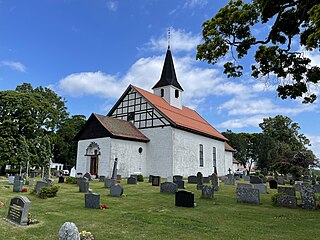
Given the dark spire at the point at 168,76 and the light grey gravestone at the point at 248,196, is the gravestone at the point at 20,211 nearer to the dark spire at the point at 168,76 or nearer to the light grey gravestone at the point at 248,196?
the light grey gravestone at the point at 248,196

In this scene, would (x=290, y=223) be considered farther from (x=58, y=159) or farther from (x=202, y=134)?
(x=58, y=159)

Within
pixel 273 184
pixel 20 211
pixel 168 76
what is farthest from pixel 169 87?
pixel 20 211

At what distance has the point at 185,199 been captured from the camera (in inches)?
351

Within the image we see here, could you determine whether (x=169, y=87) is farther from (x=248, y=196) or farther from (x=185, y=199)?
(x=185, y=199)

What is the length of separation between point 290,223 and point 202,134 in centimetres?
2242

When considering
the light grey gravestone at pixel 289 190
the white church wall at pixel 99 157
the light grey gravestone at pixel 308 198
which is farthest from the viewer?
the white church wall at pixel 99 157

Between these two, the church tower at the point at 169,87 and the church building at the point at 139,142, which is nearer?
the church building at the point at 139,142

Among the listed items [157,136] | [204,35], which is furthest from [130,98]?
[204,35]

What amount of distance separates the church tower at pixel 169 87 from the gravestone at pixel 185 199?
22.5 meters

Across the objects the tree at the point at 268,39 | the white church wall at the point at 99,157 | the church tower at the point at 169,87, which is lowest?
the white church wall at the point at 99,157

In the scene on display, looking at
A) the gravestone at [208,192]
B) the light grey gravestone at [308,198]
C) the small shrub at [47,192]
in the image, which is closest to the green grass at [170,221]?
the light grey gravestone at [308,198]

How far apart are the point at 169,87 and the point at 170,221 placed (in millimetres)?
25421

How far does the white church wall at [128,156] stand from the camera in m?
22.5

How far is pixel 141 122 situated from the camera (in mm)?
26359
